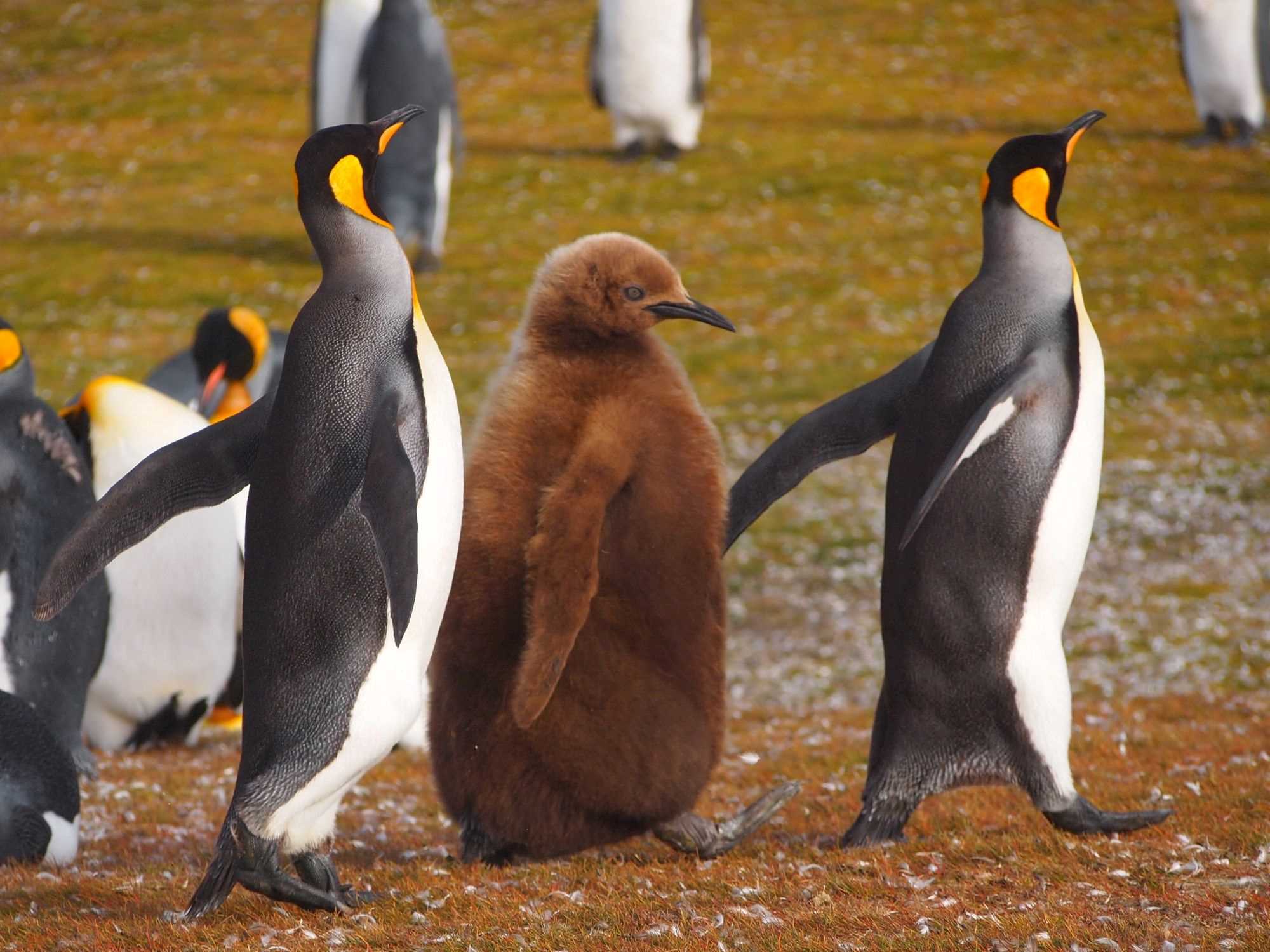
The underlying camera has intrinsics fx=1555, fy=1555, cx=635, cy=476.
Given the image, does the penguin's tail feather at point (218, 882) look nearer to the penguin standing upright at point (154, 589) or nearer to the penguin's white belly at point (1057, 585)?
the penguin's white belly at point (1057, 585)

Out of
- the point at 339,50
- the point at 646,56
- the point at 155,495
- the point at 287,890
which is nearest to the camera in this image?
the point at 287,890

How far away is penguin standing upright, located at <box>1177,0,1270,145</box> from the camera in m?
16.4

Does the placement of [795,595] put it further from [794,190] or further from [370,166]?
[794,190]

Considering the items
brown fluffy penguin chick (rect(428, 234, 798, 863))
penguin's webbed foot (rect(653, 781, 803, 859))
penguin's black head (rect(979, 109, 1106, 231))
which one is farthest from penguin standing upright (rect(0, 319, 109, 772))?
penguin's black head (rect(979, 109, 1106, 231))

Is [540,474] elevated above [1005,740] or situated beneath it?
elevated above

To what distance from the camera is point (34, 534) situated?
4984mm

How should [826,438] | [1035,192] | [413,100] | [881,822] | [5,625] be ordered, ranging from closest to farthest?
[881,822] → [1035,192] → [826,438] → [5,625] → [413,100]

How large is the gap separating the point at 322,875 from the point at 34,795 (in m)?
1.27

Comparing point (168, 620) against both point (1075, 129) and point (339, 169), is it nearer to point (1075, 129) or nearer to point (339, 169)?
point (339, 169)

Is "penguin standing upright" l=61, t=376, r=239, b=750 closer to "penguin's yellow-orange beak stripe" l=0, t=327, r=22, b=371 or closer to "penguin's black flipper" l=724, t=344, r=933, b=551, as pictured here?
"penguin's yellow-orange beak stripe" l=0, t=327, r=22, b=371

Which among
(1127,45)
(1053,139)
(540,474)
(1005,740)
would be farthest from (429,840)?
(1127,45)

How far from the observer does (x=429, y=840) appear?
4312mm

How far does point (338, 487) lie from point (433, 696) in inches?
30.1

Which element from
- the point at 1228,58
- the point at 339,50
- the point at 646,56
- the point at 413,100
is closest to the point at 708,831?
the point at 413,100
